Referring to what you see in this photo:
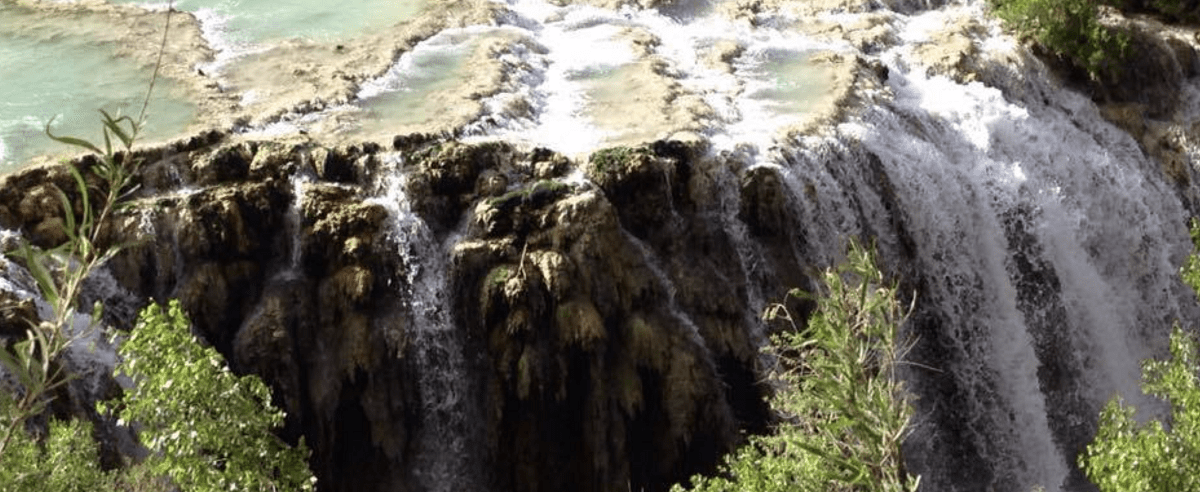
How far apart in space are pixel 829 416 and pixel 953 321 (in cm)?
1203

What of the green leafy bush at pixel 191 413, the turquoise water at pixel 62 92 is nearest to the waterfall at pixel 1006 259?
→ the turquoise water at pixel 62 92

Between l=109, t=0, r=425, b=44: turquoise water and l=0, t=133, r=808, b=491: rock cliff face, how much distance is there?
7.01 meters

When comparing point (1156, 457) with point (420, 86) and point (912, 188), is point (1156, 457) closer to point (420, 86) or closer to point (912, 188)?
A: point (912, 188)

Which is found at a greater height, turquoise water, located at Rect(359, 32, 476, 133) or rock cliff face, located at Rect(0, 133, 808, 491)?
turquoise water, located at Rect(359, 32, 476, 133)

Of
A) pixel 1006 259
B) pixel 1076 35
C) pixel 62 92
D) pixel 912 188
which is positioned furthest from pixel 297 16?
pixel 1076 35

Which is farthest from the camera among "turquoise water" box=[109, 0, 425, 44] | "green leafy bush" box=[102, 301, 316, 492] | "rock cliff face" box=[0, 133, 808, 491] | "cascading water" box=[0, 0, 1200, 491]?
"turquoise water" box=[109, 0, 425, 44]

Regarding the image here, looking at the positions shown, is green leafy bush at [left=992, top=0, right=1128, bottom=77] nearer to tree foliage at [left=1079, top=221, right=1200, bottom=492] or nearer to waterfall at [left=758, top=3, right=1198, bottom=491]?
waterfall at [left=758, top=3, right=1198, bottom=491]

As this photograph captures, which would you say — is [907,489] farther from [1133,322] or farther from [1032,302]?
[1133,322]

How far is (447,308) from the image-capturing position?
753 inches

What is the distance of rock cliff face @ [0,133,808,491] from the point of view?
1855 cm

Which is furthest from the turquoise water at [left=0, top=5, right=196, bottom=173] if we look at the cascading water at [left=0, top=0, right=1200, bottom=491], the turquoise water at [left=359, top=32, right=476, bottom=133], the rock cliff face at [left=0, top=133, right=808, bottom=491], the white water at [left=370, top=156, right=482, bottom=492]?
the white water at [left=370, top=156, right=482, bottom=492]

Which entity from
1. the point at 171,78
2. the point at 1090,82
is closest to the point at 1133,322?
the point at 1090,82

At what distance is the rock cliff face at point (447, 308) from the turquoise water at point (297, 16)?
23.0ft

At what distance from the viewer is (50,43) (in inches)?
1007
